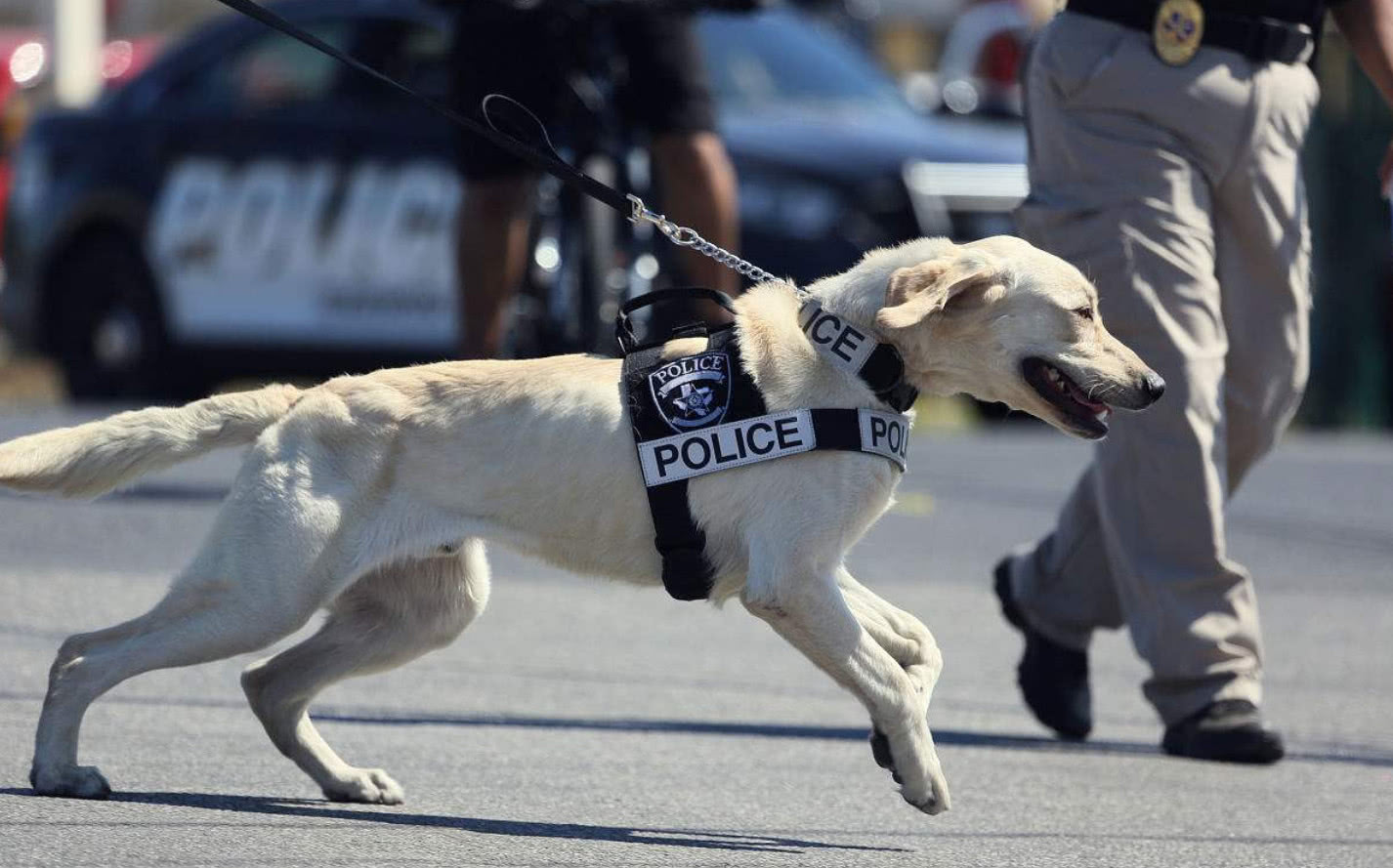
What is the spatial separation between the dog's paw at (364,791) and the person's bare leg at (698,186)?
256 cm

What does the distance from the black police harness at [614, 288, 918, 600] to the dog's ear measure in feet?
0.40

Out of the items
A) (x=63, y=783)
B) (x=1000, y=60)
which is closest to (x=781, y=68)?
(x=1000, y=60)

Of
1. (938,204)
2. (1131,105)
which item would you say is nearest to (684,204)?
(1131,105)

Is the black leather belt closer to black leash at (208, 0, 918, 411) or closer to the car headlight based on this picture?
black leash at (208, 0, 918, 411)

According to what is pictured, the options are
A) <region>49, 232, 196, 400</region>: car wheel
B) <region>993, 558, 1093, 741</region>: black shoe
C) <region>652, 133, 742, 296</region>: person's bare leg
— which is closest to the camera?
<region>993, 558, 1093, 741</region>: black shoe

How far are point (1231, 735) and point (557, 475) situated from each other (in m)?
1.63

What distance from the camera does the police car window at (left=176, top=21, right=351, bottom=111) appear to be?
415 inches

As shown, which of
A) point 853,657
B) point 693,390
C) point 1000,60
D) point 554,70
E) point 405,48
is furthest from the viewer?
point 1000,60

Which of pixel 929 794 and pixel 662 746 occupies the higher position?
A: pixel 929 794

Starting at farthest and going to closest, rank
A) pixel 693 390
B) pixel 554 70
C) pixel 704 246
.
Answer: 1. pixel 554 70
2. pixel 704 246
3. pixel 693 390

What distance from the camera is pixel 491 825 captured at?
13.2 feet

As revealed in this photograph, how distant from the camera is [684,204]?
6.51m

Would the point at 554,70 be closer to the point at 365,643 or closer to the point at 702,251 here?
the point at 702,251

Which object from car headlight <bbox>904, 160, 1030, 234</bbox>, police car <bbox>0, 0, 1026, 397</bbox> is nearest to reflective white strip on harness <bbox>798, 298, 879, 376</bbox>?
police car <bbox>0, 0, 1026, 397</bbox>
